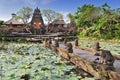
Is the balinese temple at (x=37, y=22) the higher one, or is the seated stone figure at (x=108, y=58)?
the balinese temple at (x=37, y=22)

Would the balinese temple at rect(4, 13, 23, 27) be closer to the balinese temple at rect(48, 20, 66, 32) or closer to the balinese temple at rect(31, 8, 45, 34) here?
the balinese temple at rect(31, 8, 45, 34)

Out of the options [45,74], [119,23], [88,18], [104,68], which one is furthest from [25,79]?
[88,18]

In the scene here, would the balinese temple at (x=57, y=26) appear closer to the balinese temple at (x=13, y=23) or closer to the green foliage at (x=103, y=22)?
the balinese temple at (x=13, y=23)

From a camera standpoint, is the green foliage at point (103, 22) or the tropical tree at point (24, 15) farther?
the tropical tree at point (24, 15)

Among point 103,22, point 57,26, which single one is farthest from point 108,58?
point 57,26

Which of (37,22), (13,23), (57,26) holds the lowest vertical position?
(57,26)

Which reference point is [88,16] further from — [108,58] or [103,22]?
[108,58]

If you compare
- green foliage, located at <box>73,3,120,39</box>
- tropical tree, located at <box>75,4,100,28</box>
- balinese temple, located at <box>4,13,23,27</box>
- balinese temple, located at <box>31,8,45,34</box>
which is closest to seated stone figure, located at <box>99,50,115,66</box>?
green foliage, located at <box>73,3,120,39</box>

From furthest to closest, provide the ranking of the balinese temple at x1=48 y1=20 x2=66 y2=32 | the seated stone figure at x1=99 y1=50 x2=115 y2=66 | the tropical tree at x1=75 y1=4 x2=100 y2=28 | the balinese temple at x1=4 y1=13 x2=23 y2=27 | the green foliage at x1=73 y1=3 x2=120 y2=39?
the balinese temple at x1=48 y1=20 x2=66 y2=32, the balinese temple at x1=4 y1=13 x2=23 y2=27, the tropical tree at x1=75 y1=4 x2=100 y2=28, the green foliage at x1=73 y1=3 x2=120 y2=39, the seated stone figure at x1=99 y1=50 x2=115 y2=66

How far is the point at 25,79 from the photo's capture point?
6836 mm

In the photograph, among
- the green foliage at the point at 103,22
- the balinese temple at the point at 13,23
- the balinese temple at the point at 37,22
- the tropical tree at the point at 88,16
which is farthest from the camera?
the balinese temple at the point at 13,23

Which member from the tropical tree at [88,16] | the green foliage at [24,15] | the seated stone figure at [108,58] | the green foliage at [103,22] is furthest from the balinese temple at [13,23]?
the seated stone figure at [108,58]

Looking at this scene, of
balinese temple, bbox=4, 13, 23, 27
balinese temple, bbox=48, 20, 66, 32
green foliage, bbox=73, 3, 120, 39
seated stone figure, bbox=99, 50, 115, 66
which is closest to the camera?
seated stone figure, bbox=99, 50, 115, 66

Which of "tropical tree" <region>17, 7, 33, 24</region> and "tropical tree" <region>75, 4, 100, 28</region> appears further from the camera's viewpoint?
"tropical tree" <region>17, 7, 33, 24</region>
